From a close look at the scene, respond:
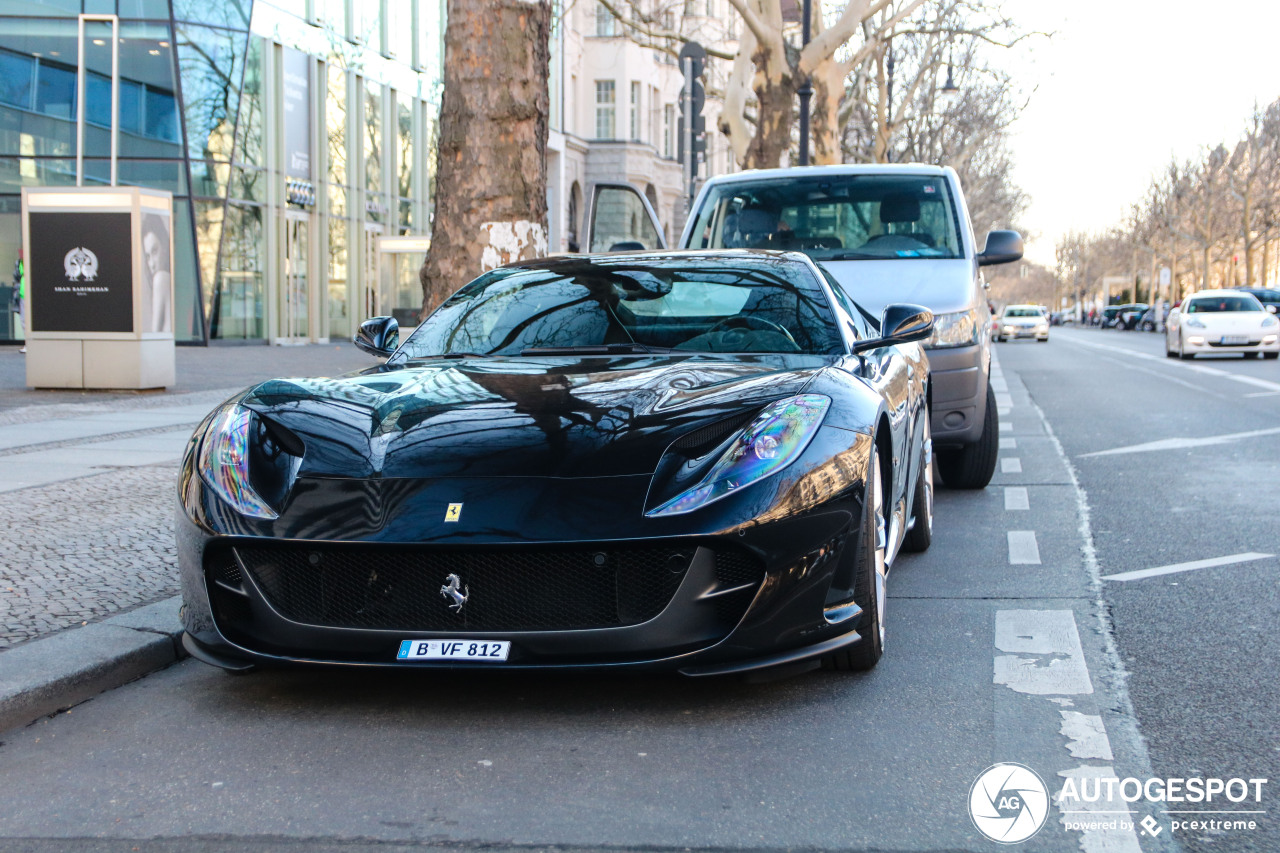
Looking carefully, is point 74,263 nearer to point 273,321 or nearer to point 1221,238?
point 273,321

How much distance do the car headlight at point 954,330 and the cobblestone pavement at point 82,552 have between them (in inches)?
160

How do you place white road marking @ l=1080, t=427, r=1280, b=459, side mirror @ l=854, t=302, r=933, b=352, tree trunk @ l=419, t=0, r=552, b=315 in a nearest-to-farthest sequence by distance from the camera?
side mirror @ l=854, t=302, r=933, b=352 → tree trunk @ l=419, t=0, r=552, b=315 → white road marking @ l=1080, t=427, r=1280, b=459

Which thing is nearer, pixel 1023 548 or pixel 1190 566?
pixel 1190 566

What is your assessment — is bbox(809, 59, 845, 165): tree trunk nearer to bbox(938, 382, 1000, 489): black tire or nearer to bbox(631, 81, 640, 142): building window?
bbox(631, 81, 640, 142): building window

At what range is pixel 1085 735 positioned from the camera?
3.49 m

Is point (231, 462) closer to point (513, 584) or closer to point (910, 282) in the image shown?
point (513, 584)

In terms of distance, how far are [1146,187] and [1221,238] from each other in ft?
30.5

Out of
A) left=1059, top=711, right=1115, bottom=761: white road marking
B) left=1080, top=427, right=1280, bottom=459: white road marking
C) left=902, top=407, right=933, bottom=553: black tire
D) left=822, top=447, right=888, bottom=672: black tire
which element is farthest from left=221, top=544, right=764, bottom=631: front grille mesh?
left=1080, top=427, right=1280, bottom=459: white road marking

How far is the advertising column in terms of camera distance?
14359mm

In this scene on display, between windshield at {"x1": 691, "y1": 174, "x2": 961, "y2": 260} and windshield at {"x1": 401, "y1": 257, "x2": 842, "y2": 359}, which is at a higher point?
windshield at {"x1": 691, "y1": 174, "x2": 961, "y2": 260}

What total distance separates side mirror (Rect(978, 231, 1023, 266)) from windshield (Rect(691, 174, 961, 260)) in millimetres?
368

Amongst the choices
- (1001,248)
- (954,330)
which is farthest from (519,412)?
(1001,248)

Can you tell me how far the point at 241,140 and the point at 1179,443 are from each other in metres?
22.3

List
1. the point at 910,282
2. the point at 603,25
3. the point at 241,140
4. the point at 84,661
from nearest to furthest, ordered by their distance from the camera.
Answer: the point at 84,661 < the point at 910,282 < the point at 241,140 < the point at 603,25
